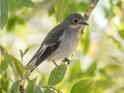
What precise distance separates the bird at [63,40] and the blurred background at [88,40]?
0.08 metres

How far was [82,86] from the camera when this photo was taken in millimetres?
2738

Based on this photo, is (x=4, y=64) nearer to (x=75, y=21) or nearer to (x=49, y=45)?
(x=49, y=45)

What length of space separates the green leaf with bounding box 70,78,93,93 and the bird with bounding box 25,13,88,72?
4.82 ft

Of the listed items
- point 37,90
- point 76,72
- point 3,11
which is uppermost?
point 76,72

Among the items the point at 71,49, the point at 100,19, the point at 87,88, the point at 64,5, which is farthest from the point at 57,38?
the point at 87,88

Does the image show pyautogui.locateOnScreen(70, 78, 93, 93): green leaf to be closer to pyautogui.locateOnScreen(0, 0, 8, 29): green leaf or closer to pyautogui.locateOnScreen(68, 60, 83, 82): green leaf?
pyautogui.locateOnScreen(0, 0, 8, 29): green leaf

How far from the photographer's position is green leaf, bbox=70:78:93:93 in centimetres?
273

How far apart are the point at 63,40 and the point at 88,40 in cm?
34

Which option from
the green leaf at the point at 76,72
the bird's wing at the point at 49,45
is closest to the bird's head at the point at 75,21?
the bird's wing at the point at 49,45

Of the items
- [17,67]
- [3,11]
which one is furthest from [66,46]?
[3,11]

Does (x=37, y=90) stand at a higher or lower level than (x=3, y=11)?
lower

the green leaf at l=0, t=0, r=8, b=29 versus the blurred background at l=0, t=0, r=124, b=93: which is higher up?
the blurred background at l=0, t=0, r=124, b=93

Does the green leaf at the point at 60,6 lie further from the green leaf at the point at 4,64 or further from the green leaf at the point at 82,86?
the green leaf at the point at 82,86

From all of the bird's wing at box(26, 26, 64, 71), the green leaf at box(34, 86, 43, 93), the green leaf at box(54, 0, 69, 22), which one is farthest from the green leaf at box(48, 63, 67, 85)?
the bird's wing at box(26, 26, 64, 71)
